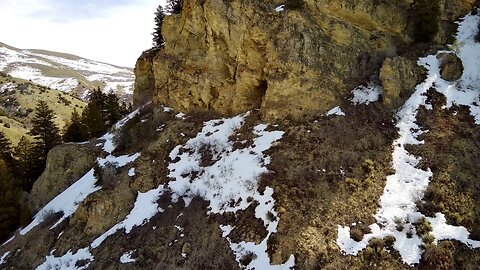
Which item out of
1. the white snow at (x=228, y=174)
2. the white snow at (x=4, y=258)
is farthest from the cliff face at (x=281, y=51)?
the white snow at (x=4, y=258)

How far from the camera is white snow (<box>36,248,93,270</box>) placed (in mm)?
22005

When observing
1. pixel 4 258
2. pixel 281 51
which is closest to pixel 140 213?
pixel 4 258

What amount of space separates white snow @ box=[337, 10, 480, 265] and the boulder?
0.32m

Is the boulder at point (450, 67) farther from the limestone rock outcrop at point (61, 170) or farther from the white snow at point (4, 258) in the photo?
the white snow at point (4, 258)

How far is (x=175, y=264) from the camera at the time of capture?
1964 cm

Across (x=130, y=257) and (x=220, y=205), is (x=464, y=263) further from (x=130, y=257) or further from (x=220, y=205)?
(x=130, y=257)

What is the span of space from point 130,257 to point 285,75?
47.2 ft

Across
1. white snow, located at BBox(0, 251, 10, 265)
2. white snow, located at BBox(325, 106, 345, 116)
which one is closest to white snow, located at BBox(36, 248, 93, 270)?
white snow, located at BBox(0, 251, 10, 265)

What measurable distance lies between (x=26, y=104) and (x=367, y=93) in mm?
92054

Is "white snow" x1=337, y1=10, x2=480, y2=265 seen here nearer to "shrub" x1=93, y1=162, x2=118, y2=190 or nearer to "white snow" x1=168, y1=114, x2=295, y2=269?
"white snow" x1=168, y1=114, x2=295, y2=269

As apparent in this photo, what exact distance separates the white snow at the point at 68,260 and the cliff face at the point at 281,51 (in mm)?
13034

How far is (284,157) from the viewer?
73.4 feet

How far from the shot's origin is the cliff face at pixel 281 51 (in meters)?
25.9

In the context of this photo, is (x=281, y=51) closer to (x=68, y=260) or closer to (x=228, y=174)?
(x=228, y=174)
